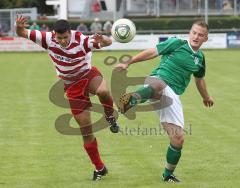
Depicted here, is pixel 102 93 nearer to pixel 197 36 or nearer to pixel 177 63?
pixel 177 63

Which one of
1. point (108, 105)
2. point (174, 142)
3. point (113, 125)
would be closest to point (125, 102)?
point (174, 142)

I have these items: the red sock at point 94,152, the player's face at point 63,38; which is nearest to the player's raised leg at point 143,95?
the red sock at point 94,152

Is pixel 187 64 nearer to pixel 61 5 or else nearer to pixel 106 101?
pixel 106 101

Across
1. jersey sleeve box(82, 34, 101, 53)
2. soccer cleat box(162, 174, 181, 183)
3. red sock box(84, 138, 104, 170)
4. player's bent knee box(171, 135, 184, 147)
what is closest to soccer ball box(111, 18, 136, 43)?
jersey sleeve box(82, 34, 101, 53)

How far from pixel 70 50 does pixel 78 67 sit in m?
0.33

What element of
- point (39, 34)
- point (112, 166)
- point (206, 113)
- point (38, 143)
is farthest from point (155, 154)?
point (206, 113)

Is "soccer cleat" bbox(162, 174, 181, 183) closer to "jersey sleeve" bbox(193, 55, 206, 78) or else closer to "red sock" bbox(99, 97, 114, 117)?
"jersey sleeve" bbox(193, 55, 206, 78)

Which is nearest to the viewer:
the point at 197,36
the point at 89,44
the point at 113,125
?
the point at 197,36

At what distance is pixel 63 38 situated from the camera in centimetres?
965

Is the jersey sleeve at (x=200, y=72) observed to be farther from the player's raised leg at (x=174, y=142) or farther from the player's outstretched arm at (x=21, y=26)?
the player's outstretched arm at (x=21, y=26)

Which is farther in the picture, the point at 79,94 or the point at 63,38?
the point at 79,94

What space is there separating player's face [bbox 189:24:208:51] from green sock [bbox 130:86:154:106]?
0.79 m

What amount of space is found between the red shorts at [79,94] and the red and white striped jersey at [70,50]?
3.9 inches

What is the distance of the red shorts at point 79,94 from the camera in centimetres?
1015
